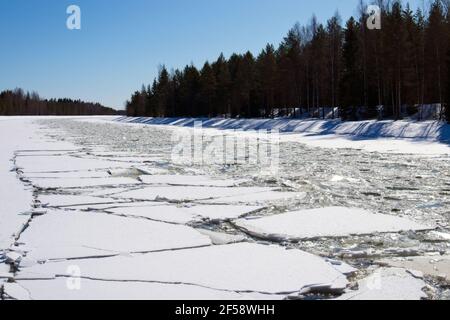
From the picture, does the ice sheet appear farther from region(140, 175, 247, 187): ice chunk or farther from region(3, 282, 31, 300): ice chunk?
region(3, 282, 31, 300): ice chunk

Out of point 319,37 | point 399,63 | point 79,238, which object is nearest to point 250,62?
point 319,37

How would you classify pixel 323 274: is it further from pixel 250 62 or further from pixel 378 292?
pixel 250 62

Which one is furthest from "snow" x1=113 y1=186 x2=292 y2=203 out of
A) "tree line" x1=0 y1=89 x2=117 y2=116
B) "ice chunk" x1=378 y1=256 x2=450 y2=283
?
"tree line" x1=0 y1=89 x2=117 y2=116

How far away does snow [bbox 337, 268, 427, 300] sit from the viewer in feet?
8.87

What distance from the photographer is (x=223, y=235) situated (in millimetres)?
4184

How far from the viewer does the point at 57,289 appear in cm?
279

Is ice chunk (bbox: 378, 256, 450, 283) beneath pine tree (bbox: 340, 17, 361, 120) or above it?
beneath

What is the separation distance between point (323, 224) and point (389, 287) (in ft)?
5.64

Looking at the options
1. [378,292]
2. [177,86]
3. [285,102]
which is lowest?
[378,292]

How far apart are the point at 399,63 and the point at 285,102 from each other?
60.4ft

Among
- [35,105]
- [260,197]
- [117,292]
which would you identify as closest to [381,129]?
[260,197]

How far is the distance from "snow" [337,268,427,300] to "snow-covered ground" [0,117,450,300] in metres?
0.01

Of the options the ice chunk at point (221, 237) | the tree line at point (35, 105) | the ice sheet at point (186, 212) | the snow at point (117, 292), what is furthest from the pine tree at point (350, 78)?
the tree line at point (35, 105)

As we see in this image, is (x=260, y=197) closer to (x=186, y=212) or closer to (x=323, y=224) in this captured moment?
(x=186, y=212)
